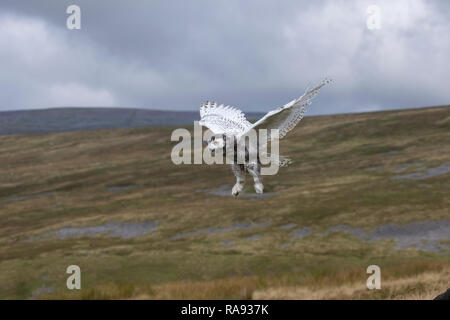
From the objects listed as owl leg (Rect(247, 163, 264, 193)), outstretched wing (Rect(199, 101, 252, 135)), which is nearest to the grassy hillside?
outstretched wing (Rect(199, 101, 252, 135))

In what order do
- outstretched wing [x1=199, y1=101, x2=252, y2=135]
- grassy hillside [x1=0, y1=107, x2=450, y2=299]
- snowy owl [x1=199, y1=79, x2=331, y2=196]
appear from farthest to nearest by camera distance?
grassy hillside [x1=0, y1=107, x2=450, y2=299] → outstretched wing [x1=199, y1=101, x2=252, y2=135] → snowy owl [x1=199, y1=79, x2=331, y2=196]

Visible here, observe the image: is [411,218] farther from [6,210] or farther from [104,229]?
[6,210]

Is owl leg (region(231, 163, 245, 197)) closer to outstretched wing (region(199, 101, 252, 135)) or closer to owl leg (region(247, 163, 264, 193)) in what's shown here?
owl leg (region(247, 163, 264, 193))

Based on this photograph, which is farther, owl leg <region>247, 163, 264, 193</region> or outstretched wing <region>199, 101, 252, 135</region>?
outstretched wing <region>199, 101, 252, 135</region>

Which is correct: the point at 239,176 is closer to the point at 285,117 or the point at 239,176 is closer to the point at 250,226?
the point at 285,117

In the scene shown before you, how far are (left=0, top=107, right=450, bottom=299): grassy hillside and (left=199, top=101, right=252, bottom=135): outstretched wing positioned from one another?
2220cm

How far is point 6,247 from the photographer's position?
58688 millimetres

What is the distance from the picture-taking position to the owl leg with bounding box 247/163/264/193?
3439 millimetres

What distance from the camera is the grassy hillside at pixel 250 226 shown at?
103ft

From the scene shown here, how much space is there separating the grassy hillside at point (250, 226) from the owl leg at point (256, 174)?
2247cm

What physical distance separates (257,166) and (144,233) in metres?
60.6

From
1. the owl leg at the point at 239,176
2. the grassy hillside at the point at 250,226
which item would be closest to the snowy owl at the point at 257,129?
the owl leg at the point at 239,176

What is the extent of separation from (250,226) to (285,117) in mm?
55714

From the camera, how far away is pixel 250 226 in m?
58.6
